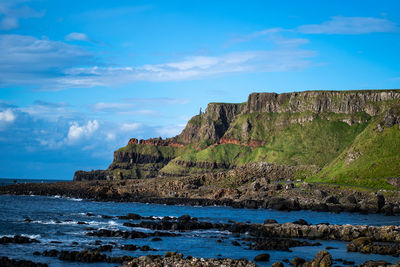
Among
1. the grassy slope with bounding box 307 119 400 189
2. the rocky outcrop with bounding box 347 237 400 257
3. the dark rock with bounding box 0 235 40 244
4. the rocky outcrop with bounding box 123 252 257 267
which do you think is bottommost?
the rocky outcrop with bounding box 347 237 400 257

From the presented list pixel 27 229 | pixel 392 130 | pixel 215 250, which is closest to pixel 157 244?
pixel 215 250

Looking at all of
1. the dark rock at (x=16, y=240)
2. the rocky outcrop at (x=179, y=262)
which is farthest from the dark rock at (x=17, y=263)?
the dark rock at (x=16, y=240)

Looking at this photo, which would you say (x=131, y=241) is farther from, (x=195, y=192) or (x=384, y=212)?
(x=195, y=192)

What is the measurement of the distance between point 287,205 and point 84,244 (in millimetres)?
56962

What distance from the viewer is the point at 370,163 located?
114 meters

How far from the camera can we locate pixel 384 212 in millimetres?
82438

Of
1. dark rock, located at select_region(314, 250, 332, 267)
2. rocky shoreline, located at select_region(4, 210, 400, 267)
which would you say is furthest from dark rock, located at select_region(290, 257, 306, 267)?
dark rock, located at select_region(314, 250, 332, 267)

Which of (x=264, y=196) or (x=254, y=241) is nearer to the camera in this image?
(x=254, y=241)

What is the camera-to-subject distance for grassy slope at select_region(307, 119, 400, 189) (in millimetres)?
107438

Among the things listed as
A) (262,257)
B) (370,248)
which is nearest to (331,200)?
(370,248)

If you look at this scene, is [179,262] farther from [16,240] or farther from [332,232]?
[332,232]

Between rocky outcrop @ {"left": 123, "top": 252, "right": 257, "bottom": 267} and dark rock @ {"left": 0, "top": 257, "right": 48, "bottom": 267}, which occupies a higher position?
rocky outcrop @ {"left": 123, "top": 252, "right": 257, "bottom": 267}

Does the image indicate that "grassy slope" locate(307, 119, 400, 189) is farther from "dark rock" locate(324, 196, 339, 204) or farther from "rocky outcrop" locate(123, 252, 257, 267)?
"rocky outcrop" locate(123, 252, 257, 267)

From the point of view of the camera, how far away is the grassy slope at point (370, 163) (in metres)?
107
